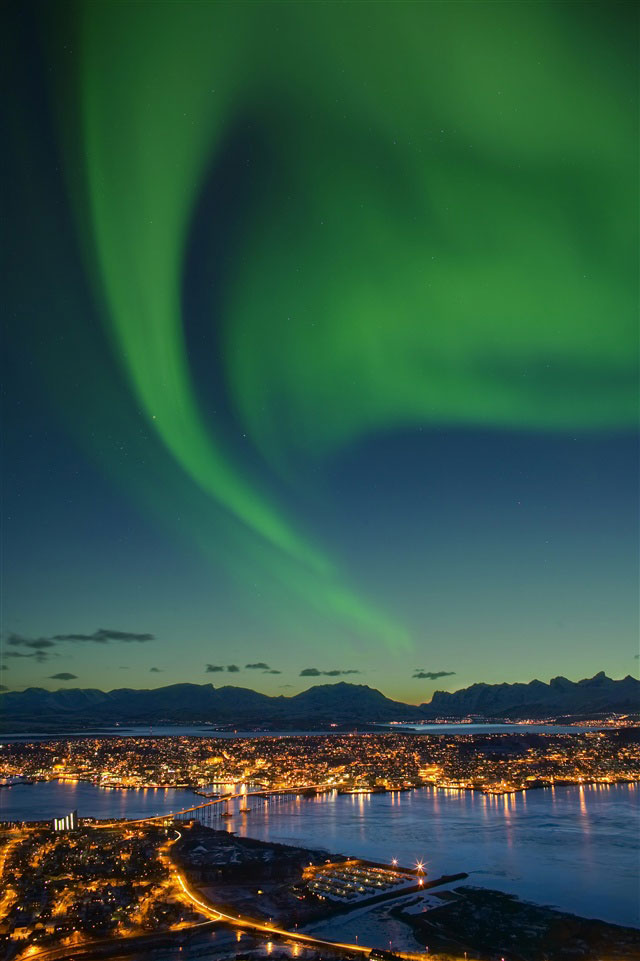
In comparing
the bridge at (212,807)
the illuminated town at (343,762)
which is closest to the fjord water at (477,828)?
the bridge at (212,807)

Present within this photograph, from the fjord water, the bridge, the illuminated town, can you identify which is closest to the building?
the bridge

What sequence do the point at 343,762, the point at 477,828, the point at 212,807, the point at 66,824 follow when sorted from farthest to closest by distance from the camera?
the point at 343,762 < the point at 212,807 < the point at 477,828 < the point at 66,824

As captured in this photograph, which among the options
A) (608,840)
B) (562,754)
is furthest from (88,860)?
(562,754)

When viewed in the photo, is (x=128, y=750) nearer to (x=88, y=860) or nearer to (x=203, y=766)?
(x=203, y=766)

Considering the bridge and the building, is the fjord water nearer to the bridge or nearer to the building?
the bridge

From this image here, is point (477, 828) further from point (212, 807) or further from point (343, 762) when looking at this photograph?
point (343, 762)

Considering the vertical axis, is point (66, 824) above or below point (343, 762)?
above

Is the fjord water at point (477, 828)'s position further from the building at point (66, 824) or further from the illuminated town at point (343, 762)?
the illuminated town at point (343, 762)

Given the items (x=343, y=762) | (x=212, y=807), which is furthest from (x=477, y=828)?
(x=343, y=762)
